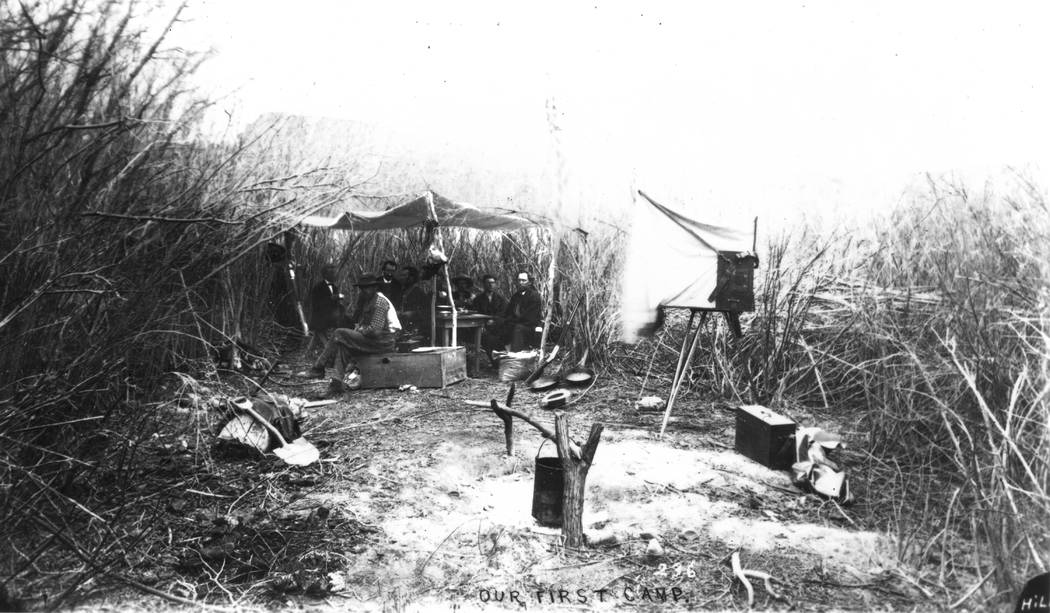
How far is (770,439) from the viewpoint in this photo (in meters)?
4.21

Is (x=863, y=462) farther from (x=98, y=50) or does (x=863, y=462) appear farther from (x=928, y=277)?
(x=98, y=50)

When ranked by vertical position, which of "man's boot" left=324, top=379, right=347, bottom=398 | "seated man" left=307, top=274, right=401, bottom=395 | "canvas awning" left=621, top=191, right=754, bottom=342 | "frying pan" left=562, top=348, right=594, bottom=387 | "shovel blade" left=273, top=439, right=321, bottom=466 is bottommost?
"man's boot" left=324, top=379, right=347, bottom=398

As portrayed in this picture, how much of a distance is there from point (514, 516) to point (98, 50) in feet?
9.76

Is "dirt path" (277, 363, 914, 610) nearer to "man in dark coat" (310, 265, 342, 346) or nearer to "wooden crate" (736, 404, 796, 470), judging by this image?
"wooden crate" (736, 404, 796, 470)

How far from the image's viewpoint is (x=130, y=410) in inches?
134

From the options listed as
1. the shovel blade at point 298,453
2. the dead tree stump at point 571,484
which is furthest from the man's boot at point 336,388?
the dead tree stump at point 571,484

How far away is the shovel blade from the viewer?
13.5ft

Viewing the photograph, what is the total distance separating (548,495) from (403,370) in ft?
11.4

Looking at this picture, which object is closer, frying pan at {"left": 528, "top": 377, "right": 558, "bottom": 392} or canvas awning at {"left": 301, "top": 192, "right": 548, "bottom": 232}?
frying pan at {"left": 528, "top": 377, "right": 558, "bottom": 392}

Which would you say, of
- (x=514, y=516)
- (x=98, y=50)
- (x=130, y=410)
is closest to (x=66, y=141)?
(x=98, y=50)

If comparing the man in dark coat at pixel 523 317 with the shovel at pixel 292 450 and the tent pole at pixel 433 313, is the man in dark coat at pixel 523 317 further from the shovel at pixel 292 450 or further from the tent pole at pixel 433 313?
the shovel at pixel 292 450

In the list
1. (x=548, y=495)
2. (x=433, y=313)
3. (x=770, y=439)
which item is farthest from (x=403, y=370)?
(x=770, y=439)

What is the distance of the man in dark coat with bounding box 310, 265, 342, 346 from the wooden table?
1672 mm

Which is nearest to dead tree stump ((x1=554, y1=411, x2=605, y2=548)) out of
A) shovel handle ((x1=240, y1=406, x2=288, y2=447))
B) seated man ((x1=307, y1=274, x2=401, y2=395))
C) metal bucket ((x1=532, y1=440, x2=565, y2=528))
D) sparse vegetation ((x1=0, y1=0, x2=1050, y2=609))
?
metal bucket ((x1=532, y1=440, x2=565, y2=528))
